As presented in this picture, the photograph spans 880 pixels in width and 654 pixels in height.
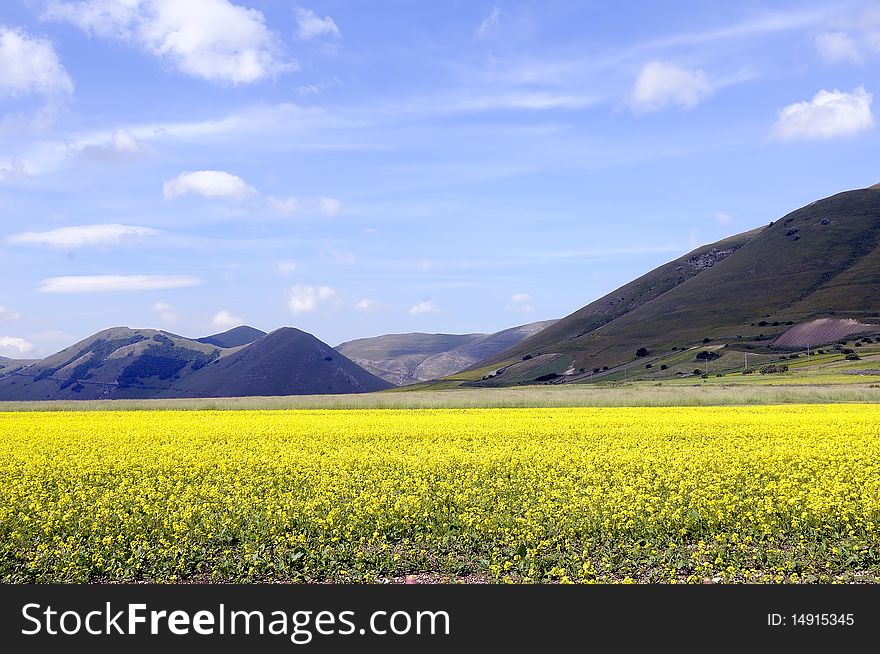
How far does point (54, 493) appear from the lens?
16766 millimetres

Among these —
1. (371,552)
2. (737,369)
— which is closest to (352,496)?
(371,552)

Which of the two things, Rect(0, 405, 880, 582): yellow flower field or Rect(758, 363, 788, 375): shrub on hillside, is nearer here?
Rect(0, 405, 880, 582): yellow flower field

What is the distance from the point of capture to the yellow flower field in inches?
472

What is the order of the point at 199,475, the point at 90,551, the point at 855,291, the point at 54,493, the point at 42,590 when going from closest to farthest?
the point at 42,590 < the point at 90,551 < the point at 54,493 < the point at 199,475 < the point at 855,291

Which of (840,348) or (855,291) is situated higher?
(855,291)

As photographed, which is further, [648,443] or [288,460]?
[648,443]

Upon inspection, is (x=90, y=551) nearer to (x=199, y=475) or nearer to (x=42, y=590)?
(x=42, y=590)

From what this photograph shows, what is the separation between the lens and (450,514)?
14.2m

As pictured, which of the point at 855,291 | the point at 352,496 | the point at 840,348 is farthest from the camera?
the point at 855,291

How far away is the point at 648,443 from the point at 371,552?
45.0 ft

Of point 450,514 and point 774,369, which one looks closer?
point 450,514

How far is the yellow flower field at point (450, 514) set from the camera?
12.0 m

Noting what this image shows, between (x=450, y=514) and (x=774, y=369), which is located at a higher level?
(x=774, y=369)

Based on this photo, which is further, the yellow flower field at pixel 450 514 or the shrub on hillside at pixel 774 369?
the shrub on hillside at pixel 774 369
